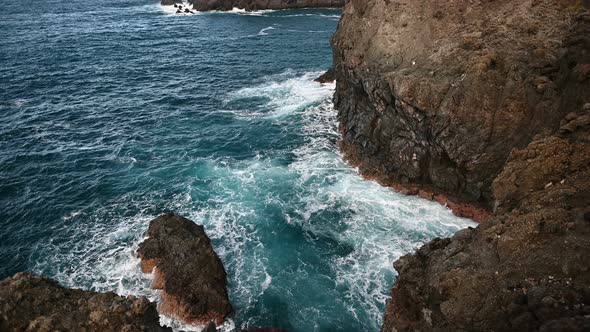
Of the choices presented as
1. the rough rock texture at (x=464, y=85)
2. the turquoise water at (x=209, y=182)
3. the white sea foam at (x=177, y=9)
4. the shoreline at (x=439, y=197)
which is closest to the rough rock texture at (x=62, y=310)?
the turquoise water at (x=209, y=182)

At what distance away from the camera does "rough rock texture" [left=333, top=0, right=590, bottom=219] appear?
118 feet

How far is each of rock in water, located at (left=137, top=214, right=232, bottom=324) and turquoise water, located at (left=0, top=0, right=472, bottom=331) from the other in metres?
1.39

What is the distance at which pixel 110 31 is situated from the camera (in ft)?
373

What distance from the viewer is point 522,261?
19.9 m

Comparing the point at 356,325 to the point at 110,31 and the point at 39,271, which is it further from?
the point at 110,31

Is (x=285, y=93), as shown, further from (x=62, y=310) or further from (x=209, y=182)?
(x=62, y=310)

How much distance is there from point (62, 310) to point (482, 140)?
34.5 metres

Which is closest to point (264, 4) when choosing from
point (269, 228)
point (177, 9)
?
point (177, 9)

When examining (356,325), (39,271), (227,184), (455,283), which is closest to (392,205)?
(356,325)

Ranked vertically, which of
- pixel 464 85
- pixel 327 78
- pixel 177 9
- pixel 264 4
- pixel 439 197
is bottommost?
pixel 439 197

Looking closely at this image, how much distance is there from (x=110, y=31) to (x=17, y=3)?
71215mm

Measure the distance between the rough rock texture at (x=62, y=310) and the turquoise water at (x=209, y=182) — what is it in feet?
37.5

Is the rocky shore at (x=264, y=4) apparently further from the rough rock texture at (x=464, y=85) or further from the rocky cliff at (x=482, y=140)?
the rough rock texture at (x=464, y=85)

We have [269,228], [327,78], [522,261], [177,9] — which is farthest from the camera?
[177,9]
